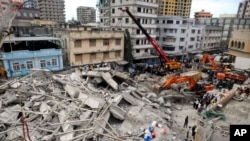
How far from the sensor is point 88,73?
21469 millimetres

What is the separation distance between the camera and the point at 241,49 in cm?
3638

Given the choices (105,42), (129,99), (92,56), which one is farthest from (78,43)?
(129,99)

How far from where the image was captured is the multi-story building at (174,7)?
78381 mm

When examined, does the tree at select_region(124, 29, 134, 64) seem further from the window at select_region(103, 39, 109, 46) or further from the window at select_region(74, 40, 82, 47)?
the window at select_region(74, 40, 82, 47)

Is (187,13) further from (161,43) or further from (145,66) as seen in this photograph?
(145,66)

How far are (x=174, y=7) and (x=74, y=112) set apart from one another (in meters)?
77.4

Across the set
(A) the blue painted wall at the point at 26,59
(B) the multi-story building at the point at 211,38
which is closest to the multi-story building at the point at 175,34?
(B) the multi-story building at the point at 211,38

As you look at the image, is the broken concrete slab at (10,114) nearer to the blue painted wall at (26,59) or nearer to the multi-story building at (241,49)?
the blue painted wall at (26,59)

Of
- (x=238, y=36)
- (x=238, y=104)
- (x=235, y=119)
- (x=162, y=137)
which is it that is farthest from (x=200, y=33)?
(x=162, y=137)

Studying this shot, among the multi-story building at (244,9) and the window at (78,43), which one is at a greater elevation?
the multi-story building at (244,9)

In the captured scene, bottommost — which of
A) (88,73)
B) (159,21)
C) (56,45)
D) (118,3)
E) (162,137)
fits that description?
(162,137)

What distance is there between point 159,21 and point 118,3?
11.4 meters

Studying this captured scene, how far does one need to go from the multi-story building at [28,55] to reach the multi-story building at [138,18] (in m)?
12.9

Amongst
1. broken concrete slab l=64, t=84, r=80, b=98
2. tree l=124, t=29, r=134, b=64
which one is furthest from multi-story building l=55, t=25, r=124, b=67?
broken concrete slab l=64, t=84, r=80, b=98
